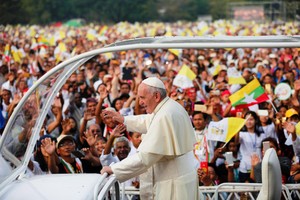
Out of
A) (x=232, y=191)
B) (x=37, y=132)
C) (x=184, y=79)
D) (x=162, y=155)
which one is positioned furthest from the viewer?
(x=184, y=79)

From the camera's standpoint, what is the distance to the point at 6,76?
50.6ft

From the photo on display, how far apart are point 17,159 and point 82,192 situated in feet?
4.31

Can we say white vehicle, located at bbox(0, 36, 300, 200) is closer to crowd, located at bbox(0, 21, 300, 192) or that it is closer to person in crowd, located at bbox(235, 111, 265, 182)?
crowd, located at bbox(0, 21, 300, 192)

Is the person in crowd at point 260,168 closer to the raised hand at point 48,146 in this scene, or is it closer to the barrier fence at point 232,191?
the barrier fence at point 232,191

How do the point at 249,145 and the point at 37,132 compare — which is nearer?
the point at 37,132

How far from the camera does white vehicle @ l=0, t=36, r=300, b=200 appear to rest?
20.6 ft

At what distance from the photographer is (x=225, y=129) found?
9820 mm

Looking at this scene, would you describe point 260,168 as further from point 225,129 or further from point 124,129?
point 124,129

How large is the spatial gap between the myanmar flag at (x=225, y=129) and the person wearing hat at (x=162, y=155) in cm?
269

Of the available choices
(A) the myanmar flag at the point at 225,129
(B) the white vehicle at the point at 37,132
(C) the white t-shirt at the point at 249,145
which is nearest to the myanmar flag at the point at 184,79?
(C) the white t-shirt at the point at 249,145

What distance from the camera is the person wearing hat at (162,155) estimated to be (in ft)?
21.9

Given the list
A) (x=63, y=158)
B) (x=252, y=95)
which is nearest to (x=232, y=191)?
(x=63, y=158)

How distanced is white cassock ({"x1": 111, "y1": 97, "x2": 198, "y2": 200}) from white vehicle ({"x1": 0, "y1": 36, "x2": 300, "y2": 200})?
0.28m

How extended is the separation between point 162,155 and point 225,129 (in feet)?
10.4
